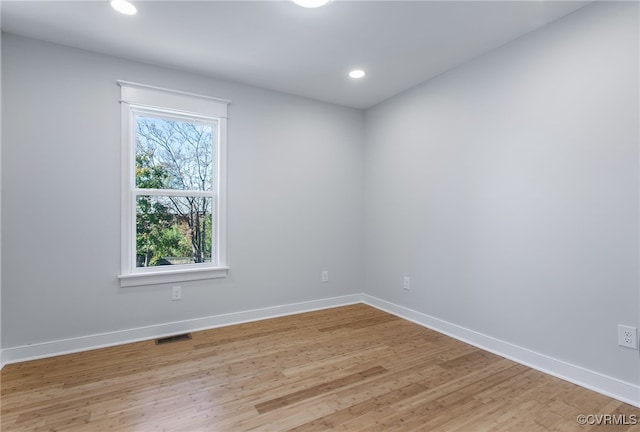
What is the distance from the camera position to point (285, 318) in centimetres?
349

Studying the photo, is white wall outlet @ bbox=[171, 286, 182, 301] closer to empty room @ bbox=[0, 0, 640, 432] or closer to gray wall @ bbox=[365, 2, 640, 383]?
empty room @ bbox=[0, 0, 640, 432]

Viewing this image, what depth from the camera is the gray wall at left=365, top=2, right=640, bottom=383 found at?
1.98 m

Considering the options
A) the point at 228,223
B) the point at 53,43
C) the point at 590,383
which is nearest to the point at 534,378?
the point at 590,383

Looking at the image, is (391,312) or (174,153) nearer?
(174,153)

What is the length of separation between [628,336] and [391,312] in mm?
2097

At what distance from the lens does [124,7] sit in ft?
7.02

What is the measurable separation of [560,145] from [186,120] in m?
3.25

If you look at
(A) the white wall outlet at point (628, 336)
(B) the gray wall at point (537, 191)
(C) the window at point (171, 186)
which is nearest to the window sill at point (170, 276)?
(C) the window at point (171, 186)

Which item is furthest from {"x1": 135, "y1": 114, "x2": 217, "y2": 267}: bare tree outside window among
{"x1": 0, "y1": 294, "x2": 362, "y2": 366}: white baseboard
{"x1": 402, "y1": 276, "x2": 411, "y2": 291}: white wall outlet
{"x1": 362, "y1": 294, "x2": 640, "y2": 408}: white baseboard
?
{"x1": 362, "y1": 294, "x2": 640, "y2": 408}: white baseboard

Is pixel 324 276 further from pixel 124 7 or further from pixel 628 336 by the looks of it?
pixel 124 7

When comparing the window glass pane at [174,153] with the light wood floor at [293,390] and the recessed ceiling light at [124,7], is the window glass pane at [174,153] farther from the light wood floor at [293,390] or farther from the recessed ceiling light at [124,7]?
the light wood floor at [293,390]

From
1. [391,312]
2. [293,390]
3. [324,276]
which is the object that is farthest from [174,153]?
[391,312]

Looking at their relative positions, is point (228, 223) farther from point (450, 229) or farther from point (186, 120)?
point (450, 229)

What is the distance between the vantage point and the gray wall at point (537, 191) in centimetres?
198
